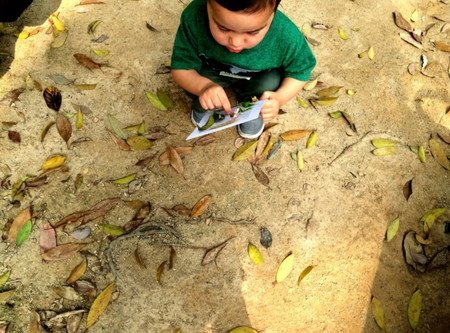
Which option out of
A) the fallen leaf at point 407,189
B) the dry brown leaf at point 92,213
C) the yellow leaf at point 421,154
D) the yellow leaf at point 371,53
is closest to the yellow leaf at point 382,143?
the yellow leaf at point 421,154

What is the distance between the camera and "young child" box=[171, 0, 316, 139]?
1810mm

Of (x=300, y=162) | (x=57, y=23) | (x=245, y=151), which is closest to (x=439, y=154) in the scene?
(x=300, y=162)

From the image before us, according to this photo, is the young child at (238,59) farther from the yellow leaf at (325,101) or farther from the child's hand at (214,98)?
the yellow leaf at (325,101)

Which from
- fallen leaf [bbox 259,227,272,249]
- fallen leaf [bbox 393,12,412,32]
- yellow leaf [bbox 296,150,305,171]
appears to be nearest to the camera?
fallen leaf [bbox 259,227,272,249]

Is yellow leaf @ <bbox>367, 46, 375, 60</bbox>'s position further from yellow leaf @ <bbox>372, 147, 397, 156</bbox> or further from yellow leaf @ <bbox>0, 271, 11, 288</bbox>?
yellow leaf @ <bbox>0, 271, 11, 288</bbox>

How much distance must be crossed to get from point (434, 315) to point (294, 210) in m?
0.85

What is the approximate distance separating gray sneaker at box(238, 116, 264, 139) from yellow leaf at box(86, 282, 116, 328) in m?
1.10

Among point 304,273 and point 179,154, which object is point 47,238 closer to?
point 179,154

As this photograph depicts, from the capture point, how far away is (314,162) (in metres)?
2.41

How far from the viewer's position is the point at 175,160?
2328mm

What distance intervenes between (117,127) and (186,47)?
2.32 feet

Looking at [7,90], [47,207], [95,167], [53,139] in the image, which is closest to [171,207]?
[95,167]

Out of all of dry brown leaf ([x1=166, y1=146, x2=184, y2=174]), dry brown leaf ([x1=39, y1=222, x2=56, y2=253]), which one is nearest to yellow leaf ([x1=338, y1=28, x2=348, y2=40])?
dry brown leaf ([x1=166, y1=146, x2=184, y2=174])

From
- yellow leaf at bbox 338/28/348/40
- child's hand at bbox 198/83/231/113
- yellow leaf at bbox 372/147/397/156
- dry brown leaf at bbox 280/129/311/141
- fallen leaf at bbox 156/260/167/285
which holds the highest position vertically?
child's hand at bbox 198/83/231/113
